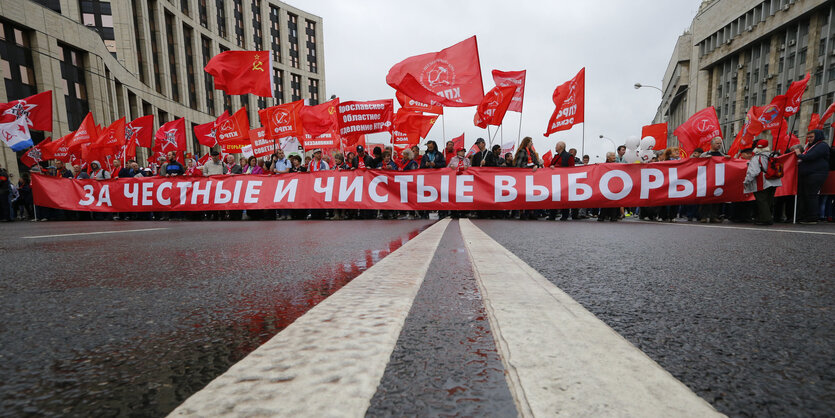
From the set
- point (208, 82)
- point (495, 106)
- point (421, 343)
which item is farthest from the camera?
point (208, 82)

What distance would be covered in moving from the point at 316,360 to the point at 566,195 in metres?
8.82

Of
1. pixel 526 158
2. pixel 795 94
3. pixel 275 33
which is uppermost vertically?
pixel 275 33

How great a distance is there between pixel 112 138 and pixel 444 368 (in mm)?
18344

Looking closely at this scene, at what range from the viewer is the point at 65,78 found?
24.2 m

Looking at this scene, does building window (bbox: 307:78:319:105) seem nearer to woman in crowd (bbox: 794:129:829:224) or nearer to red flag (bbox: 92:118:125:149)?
red flag (bbox: 92:118:125:149)

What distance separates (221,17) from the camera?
4734 centimetres

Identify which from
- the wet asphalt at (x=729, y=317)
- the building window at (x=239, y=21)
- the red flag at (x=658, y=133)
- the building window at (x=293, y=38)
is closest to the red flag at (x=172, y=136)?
the wet asphalt at (x=729, y=317)

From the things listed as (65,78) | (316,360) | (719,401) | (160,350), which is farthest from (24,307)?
(65,78)

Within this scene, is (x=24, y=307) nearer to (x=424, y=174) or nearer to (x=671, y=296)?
(x=671, y=296)

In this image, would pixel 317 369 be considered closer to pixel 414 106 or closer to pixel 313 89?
pixel 414 106

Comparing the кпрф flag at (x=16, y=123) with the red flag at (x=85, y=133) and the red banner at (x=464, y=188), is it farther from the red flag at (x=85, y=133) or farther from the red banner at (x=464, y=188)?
the red banner at (x=464, y=188)

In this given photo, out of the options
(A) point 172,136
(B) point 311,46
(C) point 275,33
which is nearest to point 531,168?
(A) point 172,136

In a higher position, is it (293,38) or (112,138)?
(293,38)

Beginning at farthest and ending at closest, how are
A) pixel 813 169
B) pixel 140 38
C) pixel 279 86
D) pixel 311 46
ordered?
pixel 311 46, pixel 279 86, pixel 140 38, pixel 813 169
